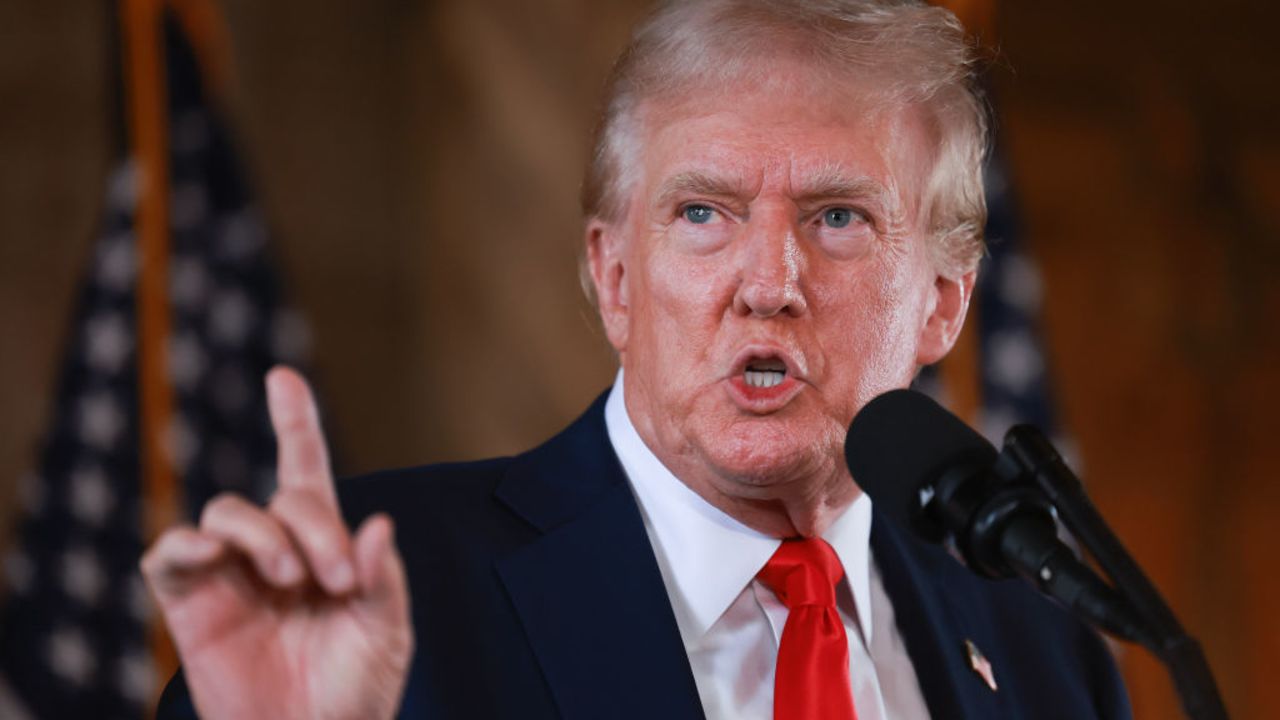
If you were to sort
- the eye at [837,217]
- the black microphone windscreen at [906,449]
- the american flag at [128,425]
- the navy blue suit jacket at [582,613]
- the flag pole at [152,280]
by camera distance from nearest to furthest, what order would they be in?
the black microphone windscreen at [906,449] → the navy blue suit jacket at [582,613] → the eye at [837,217] → the american flag at [128,425] → the flag pole at [152,280]

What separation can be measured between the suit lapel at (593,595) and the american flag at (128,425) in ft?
9.00

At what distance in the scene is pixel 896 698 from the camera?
1835mm

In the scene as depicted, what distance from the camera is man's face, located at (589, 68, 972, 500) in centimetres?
171

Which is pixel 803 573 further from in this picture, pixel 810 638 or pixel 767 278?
pixel 767 278

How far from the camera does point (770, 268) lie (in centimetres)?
170

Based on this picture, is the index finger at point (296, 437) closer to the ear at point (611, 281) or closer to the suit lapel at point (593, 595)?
the suit lapel at point (593, 595)

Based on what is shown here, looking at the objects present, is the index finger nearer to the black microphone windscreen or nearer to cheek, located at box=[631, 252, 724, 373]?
the black microphone windscreen

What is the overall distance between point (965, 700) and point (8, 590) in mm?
3063

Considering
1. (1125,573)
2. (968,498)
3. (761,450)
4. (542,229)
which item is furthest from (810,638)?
(542,229)

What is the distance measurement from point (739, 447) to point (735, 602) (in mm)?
199

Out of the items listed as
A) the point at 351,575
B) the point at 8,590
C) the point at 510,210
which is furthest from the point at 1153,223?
the point at 351,575

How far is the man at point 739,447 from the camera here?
5.38ft

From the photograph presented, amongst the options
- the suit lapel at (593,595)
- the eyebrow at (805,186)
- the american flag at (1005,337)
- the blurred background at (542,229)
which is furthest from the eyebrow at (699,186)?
the american flag at (1005,337)

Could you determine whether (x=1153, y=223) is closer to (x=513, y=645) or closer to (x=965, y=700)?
(x=965, y=700)
